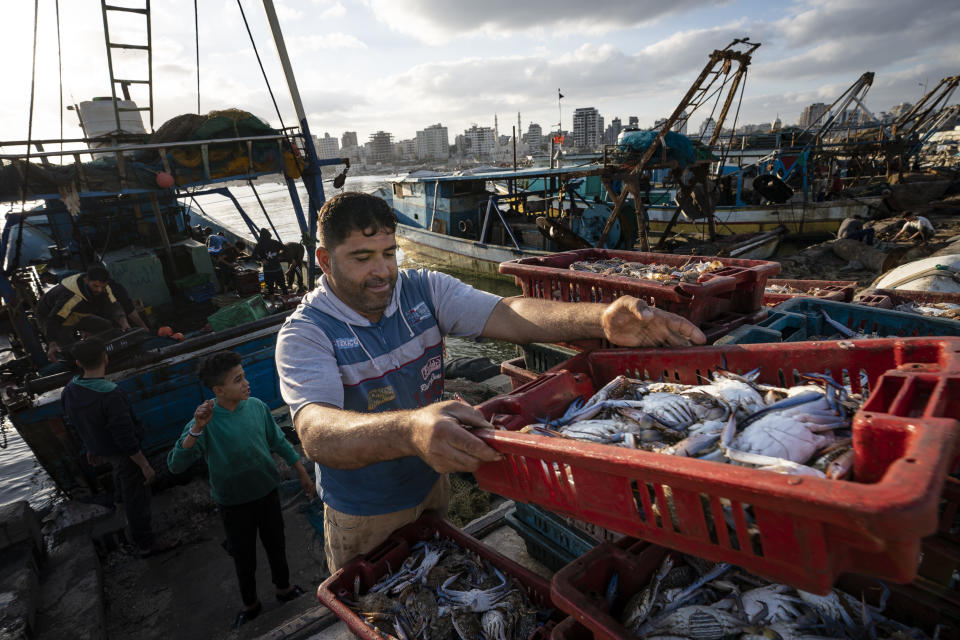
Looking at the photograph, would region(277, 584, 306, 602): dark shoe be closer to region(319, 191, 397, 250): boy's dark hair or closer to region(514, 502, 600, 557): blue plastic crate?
region(514, 502, 600, 557): blue plastic crate

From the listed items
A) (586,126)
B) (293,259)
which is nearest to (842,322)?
(293,259)

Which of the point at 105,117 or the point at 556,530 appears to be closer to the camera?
the point at 556,530

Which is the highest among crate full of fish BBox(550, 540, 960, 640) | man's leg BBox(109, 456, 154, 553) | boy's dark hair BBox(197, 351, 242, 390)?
boy's dark hair BBox(197, 351, 242, 390)

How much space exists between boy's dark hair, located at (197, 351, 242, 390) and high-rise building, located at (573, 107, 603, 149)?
4685 inches

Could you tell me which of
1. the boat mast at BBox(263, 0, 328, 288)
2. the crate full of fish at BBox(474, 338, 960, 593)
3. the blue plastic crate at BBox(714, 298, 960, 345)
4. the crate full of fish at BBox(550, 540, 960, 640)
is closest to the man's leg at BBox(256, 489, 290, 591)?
the crate full of fish at BBox(474, 338, 960, 593)

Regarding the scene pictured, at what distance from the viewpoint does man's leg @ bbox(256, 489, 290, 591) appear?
368cm

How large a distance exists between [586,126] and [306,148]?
4767 inches

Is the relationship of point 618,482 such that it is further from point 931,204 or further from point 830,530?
point 931,204

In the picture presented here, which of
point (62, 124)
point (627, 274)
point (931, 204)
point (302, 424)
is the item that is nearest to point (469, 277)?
point (62, 124)

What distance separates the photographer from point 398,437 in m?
1.58

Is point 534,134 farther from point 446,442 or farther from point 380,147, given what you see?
point 446,442

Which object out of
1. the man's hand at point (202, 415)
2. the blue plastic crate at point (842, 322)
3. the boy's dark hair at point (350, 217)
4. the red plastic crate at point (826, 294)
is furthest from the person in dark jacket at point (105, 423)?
the red plastic crate at point (826, 294)

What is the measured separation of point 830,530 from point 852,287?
306 cm

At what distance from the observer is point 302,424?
1829mm
